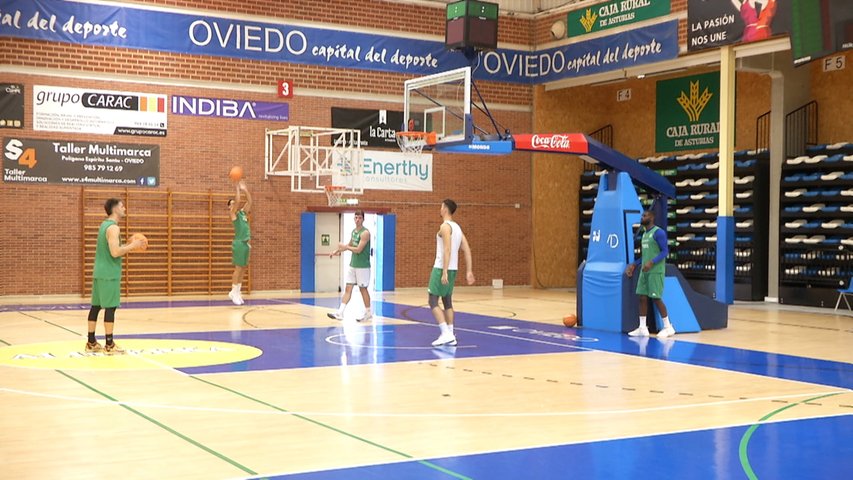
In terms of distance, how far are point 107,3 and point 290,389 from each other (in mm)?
14972

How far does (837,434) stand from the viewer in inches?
305

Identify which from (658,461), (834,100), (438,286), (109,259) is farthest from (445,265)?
(834,100)

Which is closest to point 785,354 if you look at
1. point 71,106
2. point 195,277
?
point 195,277

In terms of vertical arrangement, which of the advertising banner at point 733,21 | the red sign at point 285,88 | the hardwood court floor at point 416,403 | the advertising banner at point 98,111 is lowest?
the hardwood court floor at point 416,403

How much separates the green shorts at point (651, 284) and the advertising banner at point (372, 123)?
10868mm

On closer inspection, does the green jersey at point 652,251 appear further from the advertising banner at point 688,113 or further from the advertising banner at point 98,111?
Result: the advertising banner at point 98,111

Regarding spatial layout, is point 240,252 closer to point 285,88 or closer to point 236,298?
point 236,298

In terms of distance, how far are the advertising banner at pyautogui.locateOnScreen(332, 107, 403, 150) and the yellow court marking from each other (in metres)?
11.8

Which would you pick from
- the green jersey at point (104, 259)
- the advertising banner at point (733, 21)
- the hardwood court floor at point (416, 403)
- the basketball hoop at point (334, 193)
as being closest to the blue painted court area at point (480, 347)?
the hardwood court floor at point (416, 403)

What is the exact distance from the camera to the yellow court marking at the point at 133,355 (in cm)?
1098

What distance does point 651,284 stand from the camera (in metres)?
14.8

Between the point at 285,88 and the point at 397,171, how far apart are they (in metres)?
3.60

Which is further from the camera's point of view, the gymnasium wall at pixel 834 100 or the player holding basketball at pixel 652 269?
the gymnasium wall at pixel 834 100

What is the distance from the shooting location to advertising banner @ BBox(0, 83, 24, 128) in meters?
20.7
